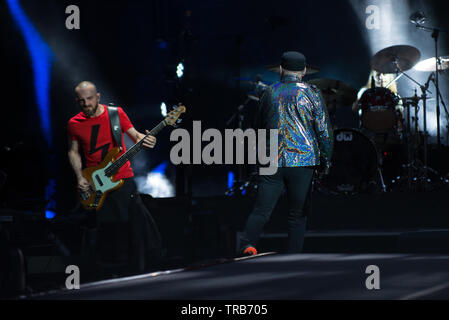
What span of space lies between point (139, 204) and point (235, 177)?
427 cm

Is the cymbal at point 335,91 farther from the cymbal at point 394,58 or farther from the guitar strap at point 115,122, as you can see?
the guitar strap at point 115,122

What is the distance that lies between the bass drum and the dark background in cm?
170

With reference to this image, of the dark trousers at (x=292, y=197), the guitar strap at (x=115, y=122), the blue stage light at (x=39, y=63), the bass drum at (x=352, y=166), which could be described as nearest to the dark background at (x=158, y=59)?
the blue stage light at (x=39, y=63)

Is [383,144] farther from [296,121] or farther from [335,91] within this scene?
[296,121]

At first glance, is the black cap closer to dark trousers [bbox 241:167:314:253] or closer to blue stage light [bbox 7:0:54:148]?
dark trousers [bbox 241:167:314:253]

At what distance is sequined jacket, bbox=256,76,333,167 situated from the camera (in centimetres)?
365

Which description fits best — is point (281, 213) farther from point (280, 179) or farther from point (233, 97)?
point (233, 97)

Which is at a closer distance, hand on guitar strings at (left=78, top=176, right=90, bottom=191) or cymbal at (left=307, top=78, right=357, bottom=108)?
hand on guitar strings at (left=78, top=176, right=90, bottom=191)

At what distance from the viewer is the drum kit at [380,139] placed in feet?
23.0

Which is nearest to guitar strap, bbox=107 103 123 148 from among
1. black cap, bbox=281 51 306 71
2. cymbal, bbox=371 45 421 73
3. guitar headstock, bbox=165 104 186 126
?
guitar headstock, bbox=165 104 186 126

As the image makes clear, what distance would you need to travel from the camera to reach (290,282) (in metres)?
1.39

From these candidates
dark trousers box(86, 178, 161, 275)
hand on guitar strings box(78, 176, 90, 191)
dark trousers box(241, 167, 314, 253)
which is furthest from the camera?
hand on guitar strings box(78, 176, 90, 191)

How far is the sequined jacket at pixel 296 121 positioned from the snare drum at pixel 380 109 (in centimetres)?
410

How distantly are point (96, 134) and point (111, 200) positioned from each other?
0.50 meters
